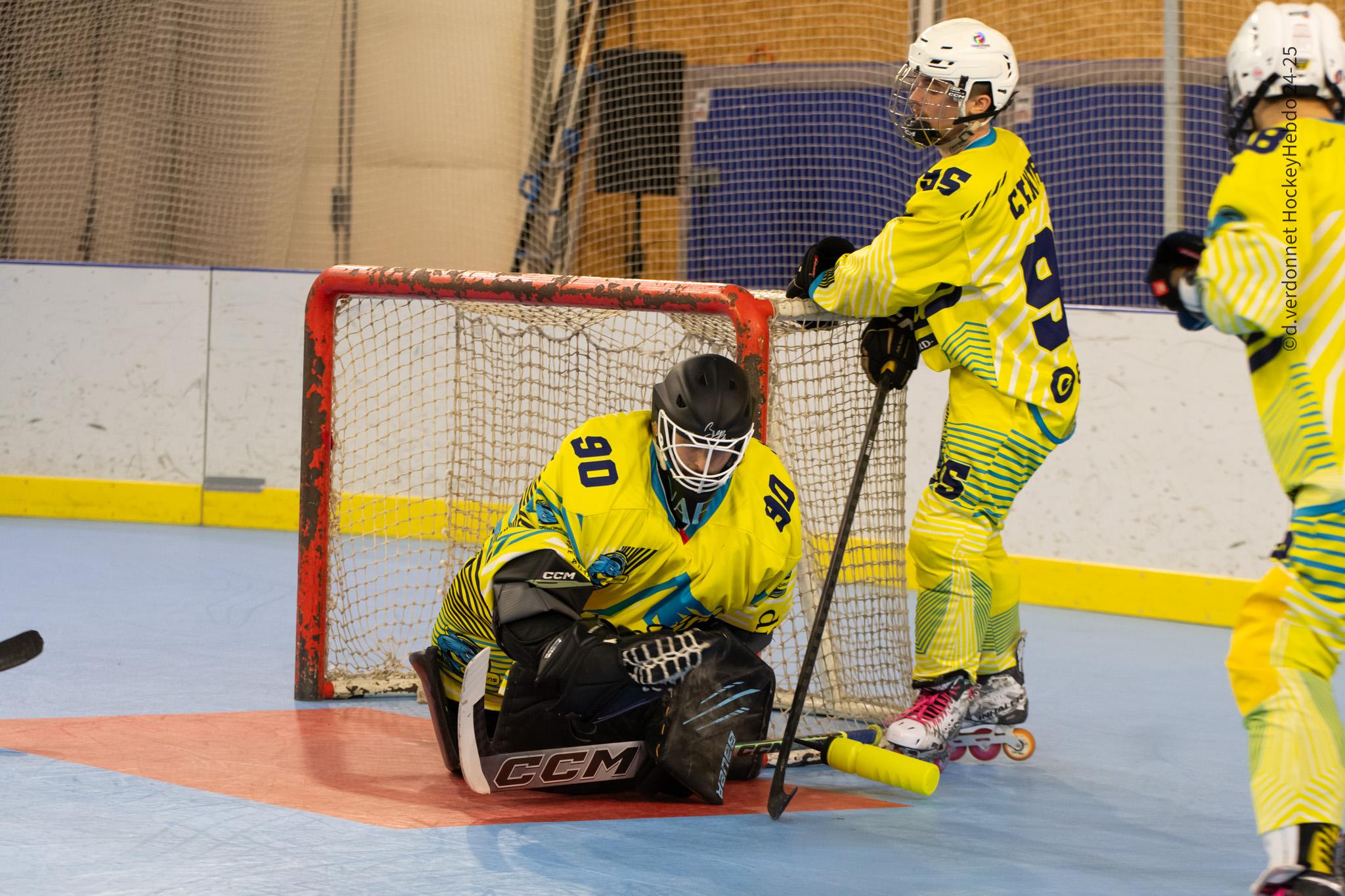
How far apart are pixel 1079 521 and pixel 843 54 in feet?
11.6

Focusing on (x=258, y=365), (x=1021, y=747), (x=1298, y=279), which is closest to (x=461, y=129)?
(x=258, y=365)

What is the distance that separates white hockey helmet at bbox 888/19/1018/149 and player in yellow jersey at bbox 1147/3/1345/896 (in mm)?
1169

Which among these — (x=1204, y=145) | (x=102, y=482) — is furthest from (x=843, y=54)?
(x=102, y=482)

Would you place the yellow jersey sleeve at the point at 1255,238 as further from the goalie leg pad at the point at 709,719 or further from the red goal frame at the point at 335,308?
the red goal frame at the point at 335,308

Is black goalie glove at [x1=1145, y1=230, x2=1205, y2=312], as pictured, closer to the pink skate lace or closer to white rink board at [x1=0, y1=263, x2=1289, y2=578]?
the pink skate lace

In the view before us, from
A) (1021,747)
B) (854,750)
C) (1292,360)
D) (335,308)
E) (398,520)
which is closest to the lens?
(1292,360)

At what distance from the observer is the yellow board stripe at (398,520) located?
5676 mm

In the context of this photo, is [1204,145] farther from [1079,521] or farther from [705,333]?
[705,333]

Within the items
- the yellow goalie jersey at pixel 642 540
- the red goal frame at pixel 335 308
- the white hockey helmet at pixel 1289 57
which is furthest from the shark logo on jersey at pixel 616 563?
the white hockey helmet at pixel 1289 57

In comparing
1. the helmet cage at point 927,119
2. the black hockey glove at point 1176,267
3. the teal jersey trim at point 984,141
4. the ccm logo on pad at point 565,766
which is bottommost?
the ccm logo on pad at point 565,766

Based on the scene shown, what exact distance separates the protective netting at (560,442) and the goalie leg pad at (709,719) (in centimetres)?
82

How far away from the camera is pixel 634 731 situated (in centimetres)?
336

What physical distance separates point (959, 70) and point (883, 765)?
162cm

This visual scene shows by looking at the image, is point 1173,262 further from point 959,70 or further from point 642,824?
point 642,824
